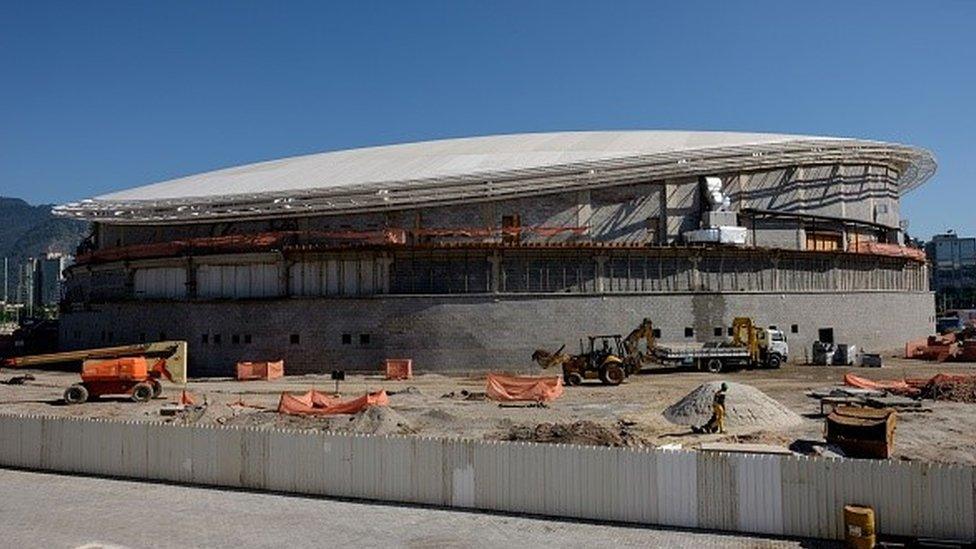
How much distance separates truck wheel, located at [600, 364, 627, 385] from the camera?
35688mm

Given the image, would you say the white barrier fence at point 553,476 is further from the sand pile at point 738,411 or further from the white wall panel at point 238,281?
the white wall panel at point 238,281

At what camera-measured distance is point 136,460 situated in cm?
1931

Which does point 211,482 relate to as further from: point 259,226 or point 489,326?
point 259,226

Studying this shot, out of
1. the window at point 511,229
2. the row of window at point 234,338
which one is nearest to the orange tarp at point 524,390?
the row of window at point 234,338

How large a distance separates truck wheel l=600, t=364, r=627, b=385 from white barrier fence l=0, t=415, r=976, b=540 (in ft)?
67.0

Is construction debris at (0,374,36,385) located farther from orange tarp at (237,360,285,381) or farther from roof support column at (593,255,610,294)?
roof support column at (593,255,610,294)

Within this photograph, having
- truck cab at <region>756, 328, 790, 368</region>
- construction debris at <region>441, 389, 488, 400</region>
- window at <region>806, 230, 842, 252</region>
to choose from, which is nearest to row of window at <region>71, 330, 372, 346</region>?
construction debris at <region>441, 389, 488, 400</region>

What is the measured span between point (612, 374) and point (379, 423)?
15055 millimetres

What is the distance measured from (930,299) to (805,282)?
17095 millimetres

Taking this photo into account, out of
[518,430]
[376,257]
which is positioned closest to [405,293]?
[376,257]

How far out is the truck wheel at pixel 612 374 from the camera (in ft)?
117

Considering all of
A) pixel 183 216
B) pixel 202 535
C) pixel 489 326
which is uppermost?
pixel 183 216

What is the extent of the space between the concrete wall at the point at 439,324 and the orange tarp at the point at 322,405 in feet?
36.9

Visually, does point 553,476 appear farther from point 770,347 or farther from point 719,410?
point 770,347
